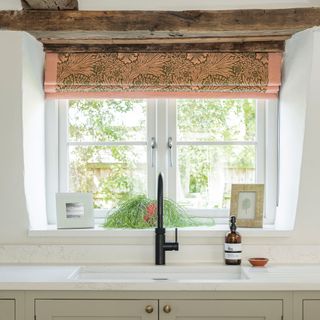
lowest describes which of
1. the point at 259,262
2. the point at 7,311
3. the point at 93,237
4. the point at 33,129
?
the point at 7,311

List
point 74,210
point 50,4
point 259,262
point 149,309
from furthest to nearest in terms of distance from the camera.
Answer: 1. point 74,210
2. point 259,262
3. point 50,4
4. point 149,309

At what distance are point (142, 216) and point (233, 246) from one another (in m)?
0.55

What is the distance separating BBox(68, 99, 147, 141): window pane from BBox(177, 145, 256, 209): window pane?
12.3 inches

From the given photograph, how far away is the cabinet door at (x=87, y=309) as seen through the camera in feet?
7.85

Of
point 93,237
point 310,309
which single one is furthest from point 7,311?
point 310,309

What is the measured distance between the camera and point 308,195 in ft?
9.09

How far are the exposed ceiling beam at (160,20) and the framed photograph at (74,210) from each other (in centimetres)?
93

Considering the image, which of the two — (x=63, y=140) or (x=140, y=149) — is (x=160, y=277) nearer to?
(x=140, y=149)

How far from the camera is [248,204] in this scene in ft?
9.64

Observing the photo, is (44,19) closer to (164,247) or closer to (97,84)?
(97,84)

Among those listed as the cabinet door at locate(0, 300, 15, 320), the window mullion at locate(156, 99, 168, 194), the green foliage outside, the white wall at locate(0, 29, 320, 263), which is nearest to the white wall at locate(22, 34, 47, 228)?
the white wall at locate(0, 29, 320, 263)

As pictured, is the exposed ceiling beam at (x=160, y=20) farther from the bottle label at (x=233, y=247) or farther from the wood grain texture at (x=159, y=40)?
the bottle label at (x=233, y=247)

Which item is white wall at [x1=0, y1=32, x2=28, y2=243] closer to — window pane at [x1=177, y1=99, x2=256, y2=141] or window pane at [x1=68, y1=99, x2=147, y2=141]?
window pane at [x1=68, y1=99, x2=147, y2=141]

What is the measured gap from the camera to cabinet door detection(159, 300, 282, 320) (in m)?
2.38
